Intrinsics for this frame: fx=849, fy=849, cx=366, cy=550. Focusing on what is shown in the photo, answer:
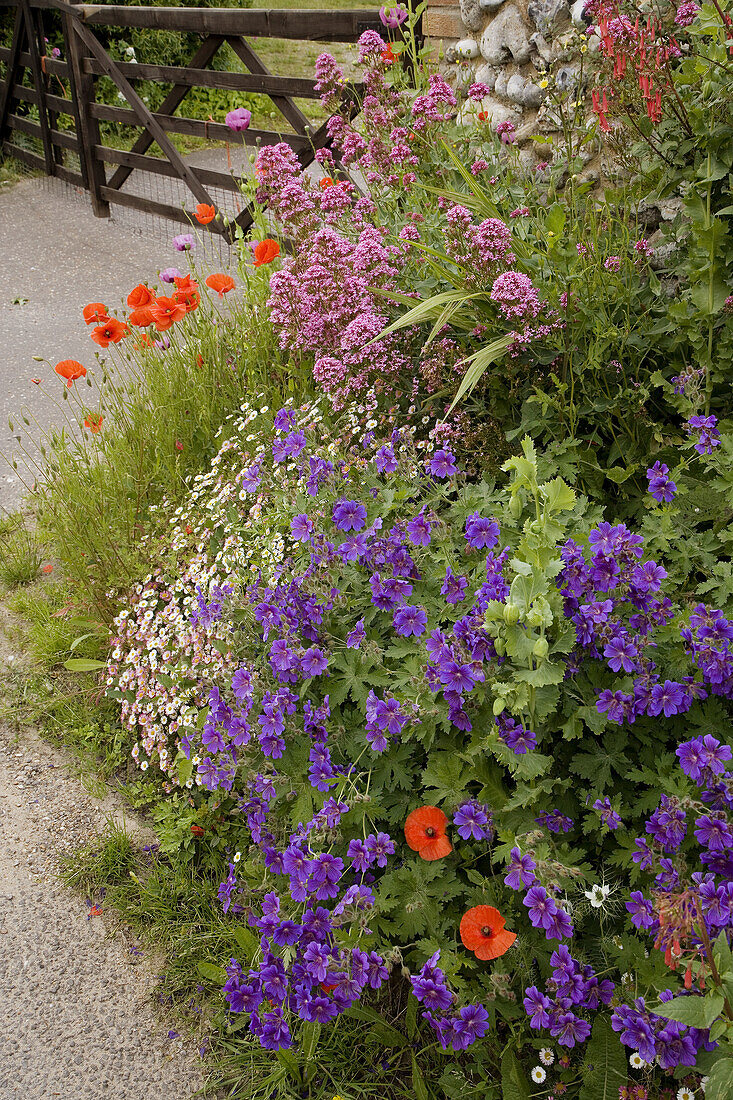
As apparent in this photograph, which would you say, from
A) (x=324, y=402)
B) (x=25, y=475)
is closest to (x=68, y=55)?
(x=25, y=475)

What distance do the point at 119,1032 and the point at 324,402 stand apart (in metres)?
2.10

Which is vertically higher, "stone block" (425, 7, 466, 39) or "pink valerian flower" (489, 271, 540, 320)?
"stone block" (425, 7, 466, 39)

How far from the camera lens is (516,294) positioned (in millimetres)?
2217

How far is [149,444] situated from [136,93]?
6268 mm

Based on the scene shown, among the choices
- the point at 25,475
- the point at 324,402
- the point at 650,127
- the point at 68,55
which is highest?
the point at 68,55

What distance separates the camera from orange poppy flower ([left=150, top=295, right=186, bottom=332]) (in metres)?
2.95

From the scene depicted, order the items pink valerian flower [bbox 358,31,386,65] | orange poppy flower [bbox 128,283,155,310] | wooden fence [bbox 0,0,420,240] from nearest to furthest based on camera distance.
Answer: orange poppy flower [bbox 128,283,155,310], pink valerian flower [bbox 358,31,386,65], wooden fence [bbox 0,0,420,240]

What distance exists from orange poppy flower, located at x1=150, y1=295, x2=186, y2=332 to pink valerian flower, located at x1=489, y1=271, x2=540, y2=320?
1250mm

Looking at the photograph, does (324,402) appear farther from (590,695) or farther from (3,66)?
(3,66)

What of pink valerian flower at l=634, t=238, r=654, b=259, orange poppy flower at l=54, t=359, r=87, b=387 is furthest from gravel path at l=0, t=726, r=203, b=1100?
pink valerian flower at l=634, t=238, r=654, b=259

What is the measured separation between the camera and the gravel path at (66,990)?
1.88m

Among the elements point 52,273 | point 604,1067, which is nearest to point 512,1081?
point 604,1067

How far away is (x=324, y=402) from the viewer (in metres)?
3.16

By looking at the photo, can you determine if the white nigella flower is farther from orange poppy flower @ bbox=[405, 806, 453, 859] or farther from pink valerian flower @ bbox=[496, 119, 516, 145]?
pink valerian flower @ bbox=[496, 119, 516, 145]
